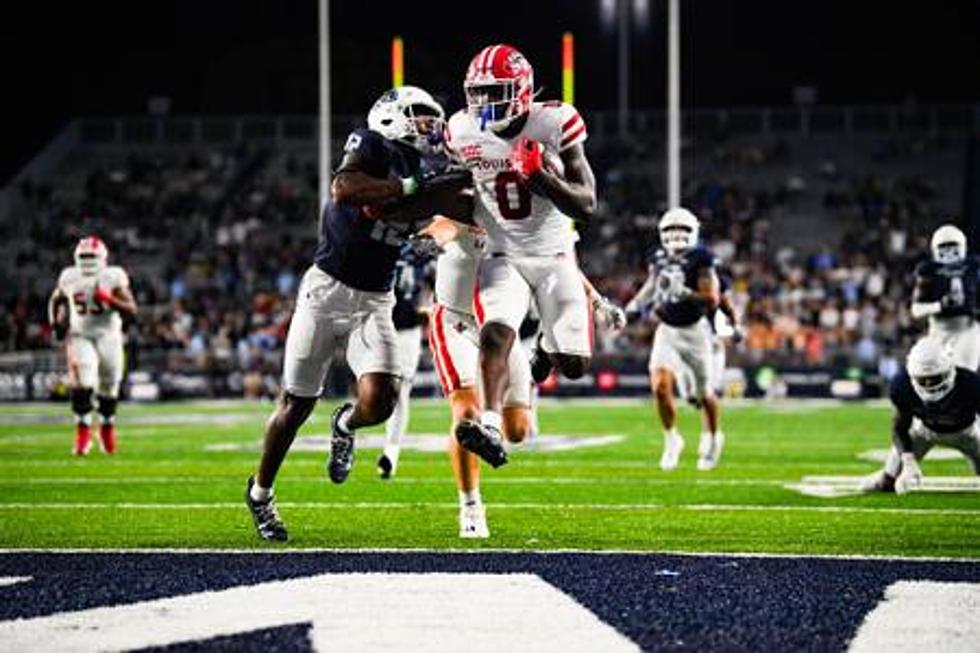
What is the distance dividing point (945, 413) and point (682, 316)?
11.7ft

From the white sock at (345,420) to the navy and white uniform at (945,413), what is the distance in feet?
12.9

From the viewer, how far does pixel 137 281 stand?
110 ft

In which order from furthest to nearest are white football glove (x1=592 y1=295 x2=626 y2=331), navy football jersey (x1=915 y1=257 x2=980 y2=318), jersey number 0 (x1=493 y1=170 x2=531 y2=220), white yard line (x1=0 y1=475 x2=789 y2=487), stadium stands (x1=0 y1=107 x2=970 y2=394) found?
1. stadium stands (x1=0 y1=107 x2=970 y2=394)
2. navy football jersey (x1=915 y1=257 x2=980 y2=318)
3. white yard line (x1=0 y1=475 x2=789 y2=487)
4. white football glove (x1=592 y1=295 x2=626 y2=331)
5. jersey number 0 (x1=493 y1=170 x2=531 y2=220)

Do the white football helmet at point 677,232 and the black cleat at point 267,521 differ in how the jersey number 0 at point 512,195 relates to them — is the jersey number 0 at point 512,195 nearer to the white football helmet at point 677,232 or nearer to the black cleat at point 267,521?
the black cleat at point 267,521

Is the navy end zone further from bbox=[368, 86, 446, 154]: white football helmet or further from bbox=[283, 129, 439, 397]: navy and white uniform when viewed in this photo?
bbox=[368, 86, 446, 154]: white football helmet

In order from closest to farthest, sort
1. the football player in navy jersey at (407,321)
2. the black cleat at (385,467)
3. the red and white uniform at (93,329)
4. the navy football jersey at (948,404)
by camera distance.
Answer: the navy football jersey at (948,404) → the black cleat at (385,467) → the football player in navy jersey at (407,321) → the red and white uniform at (93,329)

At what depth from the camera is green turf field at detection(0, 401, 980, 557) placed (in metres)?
8.37

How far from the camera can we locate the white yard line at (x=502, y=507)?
32.6 ft

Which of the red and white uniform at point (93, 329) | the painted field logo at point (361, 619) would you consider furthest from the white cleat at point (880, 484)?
the red and white uniform at point (93, 329)

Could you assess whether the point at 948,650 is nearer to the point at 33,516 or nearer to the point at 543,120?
the point at 543,120

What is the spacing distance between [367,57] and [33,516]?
34502 mm

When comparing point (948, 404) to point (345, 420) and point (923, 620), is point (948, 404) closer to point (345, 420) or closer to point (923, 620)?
point (345, 420)

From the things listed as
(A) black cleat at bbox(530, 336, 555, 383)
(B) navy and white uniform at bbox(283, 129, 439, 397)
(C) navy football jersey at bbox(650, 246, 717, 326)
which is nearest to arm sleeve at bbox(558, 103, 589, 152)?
(B) navy and white uniform at bbox(283, 129, 439, 397)

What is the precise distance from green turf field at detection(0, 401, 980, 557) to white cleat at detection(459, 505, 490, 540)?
0.12 m
